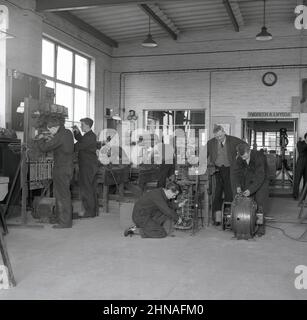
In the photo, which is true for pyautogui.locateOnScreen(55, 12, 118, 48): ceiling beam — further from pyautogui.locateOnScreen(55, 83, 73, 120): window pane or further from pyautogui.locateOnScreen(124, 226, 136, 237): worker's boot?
pyautogui.locateOnScreen(124, 226, 136, 237): worker's boot

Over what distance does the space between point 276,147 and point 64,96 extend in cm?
709

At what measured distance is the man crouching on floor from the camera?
5625mm

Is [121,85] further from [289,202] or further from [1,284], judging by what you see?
[1,284]

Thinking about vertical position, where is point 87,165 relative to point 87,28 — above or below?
below

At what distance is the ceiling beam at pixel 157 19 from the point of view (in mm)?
10045

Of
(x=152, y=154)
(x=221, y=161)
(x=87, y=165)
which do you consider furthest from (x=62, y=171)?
(x=152, y=154)

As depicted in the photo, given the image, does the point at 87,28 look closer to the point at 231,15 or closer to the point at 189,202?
the point at 231,15

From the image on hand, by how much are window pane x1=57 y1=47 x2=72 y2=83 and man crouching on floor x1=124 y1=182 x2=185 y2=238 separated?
19.6 feet

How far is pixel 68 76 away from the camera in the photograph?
1122 centimetres

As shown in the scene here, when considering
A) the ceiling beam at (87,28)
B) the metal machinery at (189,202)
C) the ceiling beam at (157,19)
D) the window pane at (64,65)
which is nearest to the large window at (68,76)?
the window pane at (64,65)

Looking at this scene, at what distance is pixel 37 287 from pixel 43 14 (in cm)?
726

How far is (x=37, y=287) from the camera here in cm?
364

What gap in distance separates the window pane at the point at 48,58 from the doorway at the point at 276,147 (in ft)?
18.1

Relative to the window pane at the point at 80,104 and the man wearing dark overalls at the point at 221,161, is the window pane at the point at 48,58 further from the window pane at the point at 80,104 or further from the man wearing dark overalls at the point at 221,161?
the man wearing dark overalls at the point at 221,161
